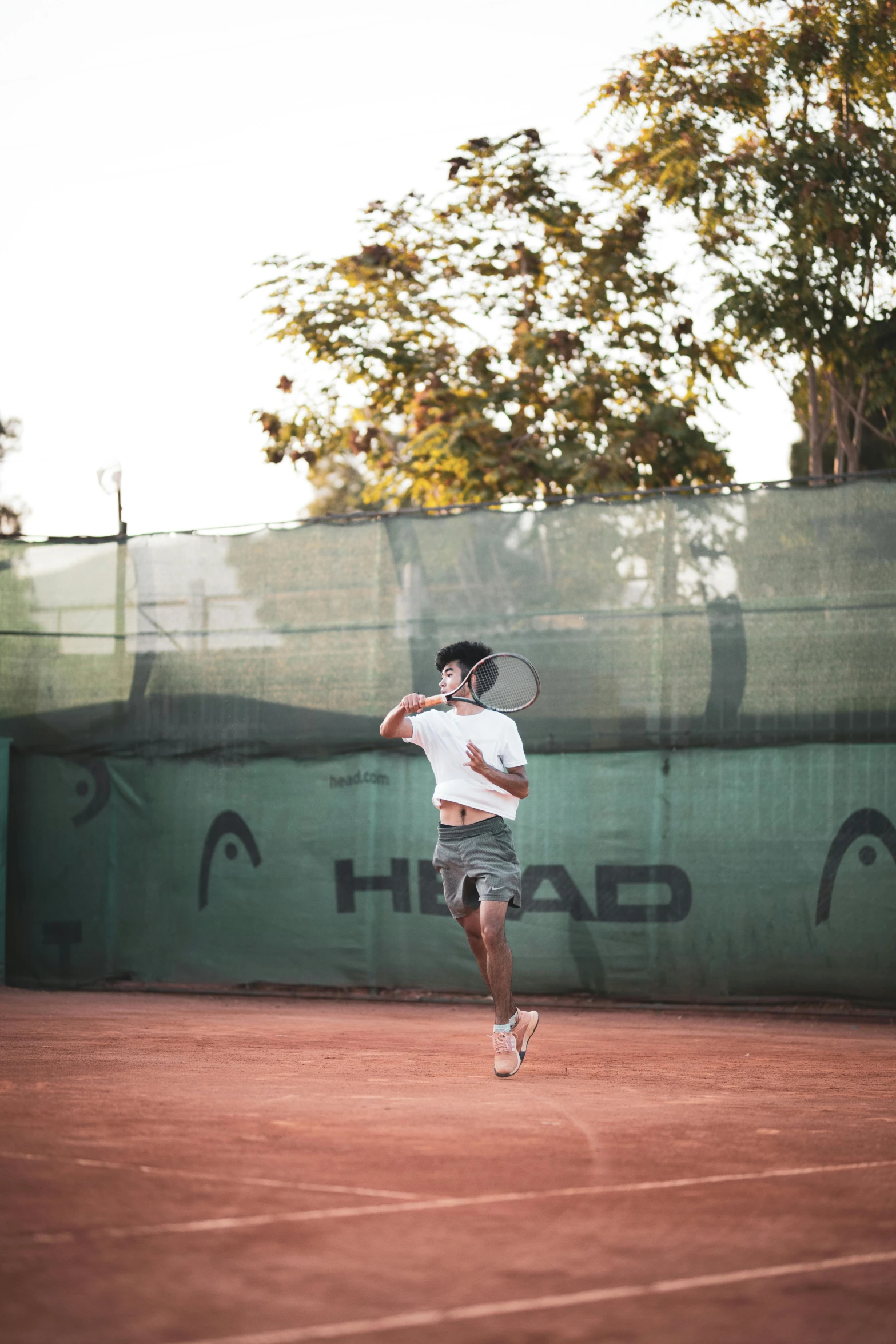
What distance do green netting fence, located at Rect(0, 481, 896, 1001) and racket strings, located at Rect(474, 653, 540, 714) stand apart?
2309 millimetres

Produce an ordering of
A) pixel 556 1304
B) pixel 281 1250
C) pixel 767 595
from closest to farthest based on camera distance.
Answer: pixel 556 1304
pixel 281 1250
pixel 767 595

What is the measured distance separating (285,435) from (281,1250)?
15.8 meters

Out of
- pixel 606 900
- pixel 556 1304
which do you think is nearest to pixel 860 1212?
pixel 556 1304

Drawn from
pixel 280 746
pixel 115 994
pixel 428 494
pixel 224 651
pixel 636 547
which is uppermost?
pixel 428 494

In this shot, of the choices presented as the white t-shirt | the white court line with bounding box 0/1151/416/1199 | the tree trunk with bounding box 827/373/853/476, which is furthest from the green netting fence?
the tree trunk with bounding box 827/373/853/476

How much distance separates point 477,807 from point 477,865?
0.25m

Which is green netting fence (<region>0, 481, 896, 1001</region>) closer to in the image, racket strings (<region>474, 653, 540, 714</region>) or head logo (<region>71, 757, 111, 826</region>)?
head logo (<region>71, 757, 111, 826</region>)

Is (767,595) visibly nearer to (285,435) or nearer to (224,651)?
(224,651)

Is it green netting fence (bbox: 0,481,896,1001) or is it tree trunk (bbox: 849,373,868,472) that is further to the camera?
tree trunk (bbox: 849,373,868,472)

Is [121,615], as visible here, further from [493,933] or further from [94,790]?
[493,933]

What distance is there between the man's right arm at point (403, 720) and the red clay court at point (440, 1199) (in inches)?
54.8

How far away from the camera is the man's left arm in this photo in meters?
6.06

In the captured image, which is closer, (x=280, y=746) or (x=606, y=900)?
(x=606, y=900)

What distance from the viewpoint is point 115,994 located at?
32.5ft
